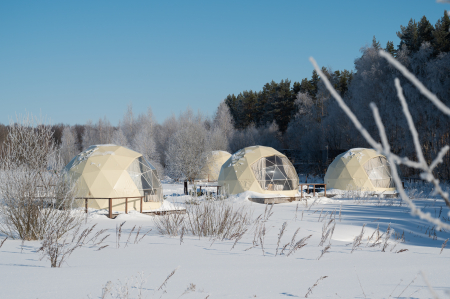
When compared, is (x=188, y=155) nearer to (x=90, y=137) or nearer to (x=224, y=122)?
(x=224, y=122)

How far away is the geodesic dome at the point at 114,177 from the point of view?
14141 mm

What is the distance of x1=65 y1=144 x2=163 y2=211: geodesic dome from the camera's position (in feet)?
46.4

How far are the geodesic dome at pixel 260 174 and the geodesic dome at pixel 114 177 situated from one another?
5317mm

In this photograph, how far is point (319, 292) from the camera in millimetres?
4418

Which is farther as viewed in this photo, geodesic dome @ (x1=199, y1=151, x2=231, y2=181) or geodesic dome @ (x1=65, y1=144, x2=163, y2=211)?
geodesic dome @ (x1=199, y1=151, x2=231, y2=181)

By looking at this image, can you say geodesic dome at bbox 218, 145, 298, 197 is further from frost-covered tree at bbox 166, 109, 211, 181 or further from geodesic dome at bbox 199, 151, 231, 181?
geodesic dome at bbox 199, 151, 231, 181

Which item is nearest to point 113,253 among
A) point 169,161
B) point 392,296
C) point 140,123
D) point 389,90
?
point 392,296

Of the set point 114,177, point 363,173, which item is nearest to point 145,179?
point 114,177

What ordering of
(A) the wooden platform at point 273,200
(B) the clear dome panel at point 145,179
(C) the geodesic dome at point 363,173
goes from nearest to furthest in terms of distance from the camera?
(B) the clear dome panel at point 145,179 → (A) the wooden platform at point 273,200 → (C) the geodesic dome at point 363,173

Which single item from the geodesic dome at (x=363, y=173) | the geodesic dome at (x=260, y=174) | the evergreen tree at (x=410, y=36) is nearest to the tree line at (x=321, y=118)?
the evergreen tree at (x=410, y=36)

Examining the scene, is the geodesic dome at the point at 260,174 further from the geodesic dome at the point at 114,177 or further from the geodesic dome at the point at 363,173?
the geodesic dome at the point at 114,177

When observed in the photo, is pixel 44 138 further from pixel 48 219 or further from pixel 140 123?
pixel 140 123

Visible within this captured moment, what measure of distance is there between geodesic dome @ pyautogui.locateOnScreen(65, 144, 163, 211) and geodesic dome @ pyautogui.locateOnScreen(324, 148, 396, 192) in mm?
12546

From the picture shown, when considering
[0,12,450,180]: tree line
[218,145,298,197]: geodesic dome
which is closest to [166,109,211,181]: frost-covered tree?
[0,12,450,180]: tree line
